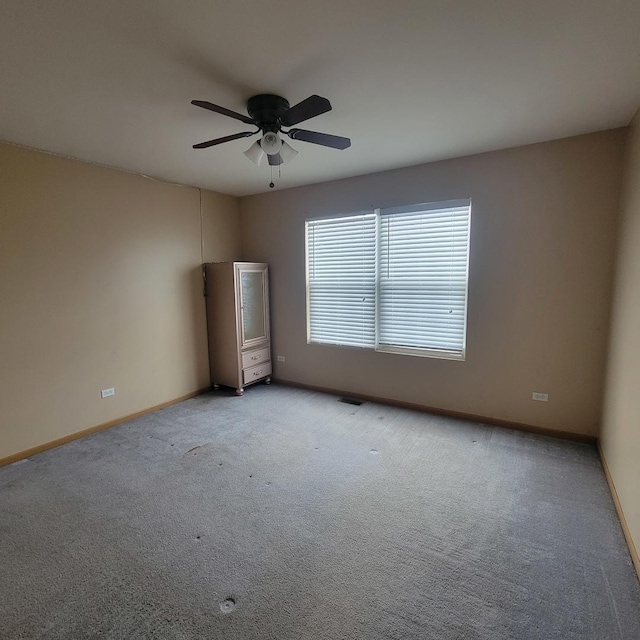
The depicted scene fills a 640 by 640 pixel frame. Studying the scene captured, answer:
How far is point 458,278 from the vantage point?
134 inches

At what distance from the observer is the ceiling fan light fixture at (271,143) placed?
7.12 feet

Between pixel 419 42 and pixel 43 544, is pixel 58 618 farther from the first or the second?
pixel 419 42

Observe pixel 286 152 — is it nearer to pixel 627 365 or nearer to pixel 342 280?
pixel 342 280

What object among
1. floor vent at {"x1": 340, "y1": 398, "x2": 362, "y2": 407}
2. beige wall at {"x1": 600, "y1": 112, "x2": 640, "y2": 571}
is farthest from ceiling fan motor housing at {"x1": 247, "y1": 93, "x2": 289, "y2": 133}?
floor vent at {"x1": 340, "y1": 398, "x2": 362, "y2": 407}

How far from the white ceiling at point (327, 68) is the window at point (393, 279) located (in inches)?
35.1

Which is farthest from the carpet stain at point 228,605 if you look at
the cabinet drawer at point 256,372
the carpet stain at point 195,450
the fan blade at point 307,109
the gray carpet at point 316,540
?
the cabinet drawer at point 256,372

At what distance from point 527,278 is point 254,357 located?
3209 millimetres

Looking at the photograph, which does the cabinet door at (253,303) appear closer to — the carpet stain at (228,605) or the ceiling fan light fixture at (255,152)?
the ceiling fan light fixture at (255,152)

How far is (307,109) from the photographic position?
6.10 feet

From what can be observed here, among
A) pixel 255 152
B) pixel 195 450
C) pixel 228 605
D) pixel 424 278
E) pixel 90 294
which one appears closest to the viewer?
pixel 228 605

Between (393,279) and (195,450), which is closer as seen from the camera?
(195,450)

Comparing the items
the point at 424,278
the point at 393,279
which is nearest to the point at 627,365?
the point at 424,278

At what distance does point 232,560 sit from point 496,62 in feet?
9.76

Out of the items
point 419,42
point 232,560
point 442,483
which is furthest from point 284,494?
point 419,42
